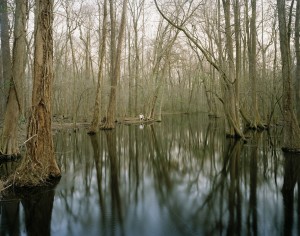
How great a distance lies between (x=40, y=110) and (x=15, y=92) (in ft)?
12.2

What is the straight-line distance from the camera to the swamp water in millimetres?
4758

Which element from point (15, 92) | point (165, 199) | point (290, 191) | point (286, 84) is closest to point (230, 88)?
point (286, 84)

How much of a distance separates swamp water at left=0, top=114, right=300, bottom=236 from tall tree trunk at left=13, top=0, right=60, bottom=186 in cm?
68

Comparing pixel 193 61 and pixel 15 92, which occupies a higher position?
pixel 193 61

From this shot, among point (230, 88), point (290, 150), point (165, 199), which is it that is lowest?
point (165, 199)

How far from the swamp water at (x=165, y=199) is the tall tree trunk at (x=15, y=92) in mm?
1427

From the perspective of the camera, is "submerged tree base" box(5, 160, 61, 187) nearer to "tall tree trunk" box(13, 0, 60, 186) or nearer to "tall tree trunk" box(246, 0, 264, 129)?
"tall tree trunk" box(13, 0, 60, 186)

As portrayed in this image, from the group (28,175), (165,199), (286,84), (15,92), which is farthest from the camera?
(286,84)

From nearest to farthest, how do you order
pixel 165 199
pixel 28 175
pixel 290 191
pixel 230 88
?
pixel 165 199, pixel 290 191, pixel 28 175, pixel 230 88

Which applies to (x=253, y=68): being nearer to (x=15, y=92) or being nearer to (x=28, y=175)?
(x=15, y=92)

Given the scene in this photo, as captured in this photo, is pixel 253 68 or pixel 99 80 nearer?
pixel 99 80

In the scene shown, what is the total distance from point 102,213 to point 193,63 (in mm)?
43366

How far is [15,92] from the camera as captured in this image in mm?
9891

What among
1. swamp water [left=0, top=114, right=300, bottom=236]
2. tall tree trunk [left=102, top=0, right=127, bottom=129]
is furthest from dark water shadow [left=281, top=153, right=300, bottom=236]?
tall tree trunk [left=102, top=0, right=127, bottom=129]
